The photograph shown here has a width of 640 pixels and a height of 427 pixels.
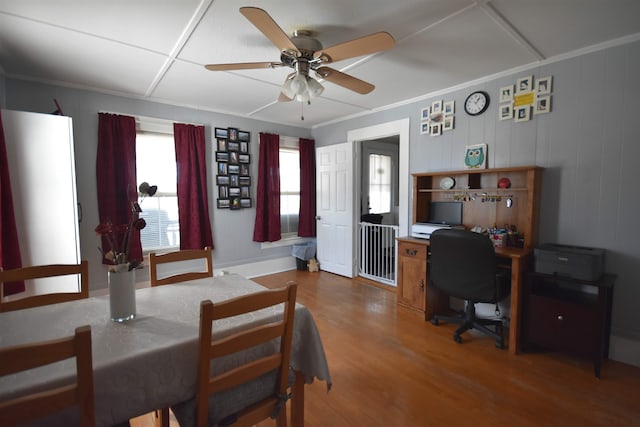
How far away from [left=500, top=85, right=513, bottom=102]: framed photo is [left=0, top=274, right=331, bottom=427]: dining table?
2.81 meters

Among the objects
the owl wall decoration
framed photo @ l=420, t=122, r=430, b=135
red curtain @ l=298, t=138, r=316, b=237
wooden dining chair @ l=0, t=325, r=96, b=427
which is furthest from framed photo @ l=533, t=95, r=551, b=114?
wooden dining chair @ l=0, t=325, r=96, b=427

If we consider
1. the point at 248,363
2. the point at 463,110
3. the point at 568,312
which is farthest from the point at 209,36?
the point at 568,312

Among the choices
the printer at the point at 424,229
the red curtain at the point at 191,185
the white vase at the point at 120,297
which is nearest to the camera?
the white vase at the point at 120,297

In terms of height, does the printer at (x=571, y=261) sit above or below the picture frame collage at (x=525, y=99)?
below

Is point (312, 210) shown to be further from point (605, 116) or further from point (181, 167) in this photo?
point (605, 116)

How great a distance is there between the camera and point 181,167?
3762 mm

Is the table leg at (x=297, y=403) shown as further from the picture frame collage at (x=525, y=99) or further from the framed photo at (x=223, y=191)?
the framed photo at (x=223, y=191)

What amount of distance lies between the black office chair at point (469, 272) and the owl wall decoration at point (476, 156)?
99cm

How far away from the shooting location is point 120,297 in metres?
1.28

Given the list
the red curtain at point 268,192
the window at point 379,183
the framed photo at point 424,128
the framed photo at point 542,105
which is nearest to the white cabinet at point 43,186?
the red curtain at point 268,192

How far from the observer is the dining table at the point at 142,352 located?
95 cm

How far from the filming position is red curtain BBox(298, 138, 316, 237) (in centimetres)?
495

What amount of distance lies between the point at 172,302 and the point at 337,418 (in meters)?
1.17

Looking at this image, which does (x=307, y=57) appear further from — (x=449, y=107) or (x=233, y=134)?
(x=233, y=134)
